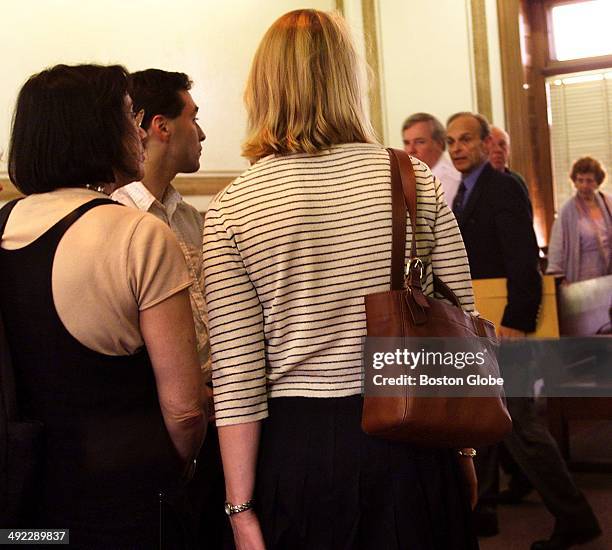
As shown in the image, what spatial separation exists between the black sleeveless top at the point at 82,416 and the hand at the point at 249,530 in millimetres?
127

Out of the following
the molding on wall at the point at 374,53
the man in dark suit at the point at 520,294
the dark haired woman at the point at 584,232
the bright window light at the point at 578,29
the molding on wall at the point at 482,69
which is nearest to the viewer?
the man in dark suit at the point at 520,294

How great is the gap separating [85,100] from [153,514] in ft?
2.14

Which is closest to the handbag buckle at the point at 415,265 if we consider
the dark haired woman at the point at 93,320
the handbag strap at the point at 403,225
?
the handbag strap at the point at 403,225

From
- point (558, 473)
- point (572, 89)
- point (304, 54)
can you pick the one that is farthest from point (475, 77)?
point (304, 54)

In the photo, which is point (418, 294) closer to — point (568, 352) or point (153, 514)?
point (153, 514)

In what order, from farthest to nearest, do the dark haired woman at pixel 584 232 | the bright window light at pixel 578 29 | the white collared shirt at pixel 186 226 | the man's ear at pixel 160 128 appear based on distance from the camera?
the bright window light at pixel 578 29, the dark haired woman at pixel 584 232, the man's ear at pixel 160 128, the white collared shirt at pixel 186 226

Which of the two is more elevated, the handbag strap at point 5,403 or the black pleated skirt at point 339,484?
the handbag strap at point 5,403

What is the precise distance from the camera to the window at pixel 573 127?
301 inches

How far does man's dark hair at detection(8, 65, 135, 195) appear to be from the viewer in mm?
1472

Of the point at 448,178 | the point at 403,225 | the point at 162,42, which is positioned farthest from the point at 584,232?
the point at 403,225

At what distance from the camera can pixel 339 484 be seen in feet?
4.75

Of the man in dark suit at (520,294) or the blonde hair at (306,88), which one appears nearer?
the blonde hair at (306,88)

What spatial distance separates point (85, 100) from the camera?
1.49 meters

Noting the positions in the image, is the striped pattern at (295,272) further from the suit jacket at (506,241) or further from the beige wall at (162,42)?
the beige wall at (162,42)
